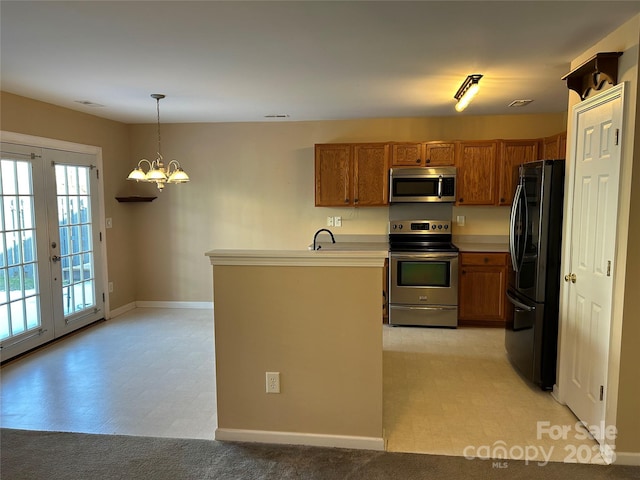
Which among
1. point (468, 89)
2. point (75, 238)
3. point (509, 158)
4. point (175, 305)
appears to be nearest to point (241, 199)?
point (175, 305)

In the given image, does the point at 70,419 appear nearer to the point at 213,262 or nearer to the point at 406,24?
the point at 213,262

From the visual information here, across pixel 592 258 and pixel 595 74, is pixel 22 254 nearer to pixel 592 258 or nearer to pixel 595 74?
pixel 592 258

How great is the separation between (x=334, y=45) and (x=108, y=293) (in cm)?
425

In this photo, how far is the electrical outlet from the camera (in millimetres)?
2561

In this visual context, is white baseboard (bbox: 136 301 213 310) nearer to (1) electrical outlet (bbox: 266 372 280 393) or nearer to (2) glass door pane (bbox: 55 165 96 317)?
(2) glass door pane (bbox: 55 165 96 317)

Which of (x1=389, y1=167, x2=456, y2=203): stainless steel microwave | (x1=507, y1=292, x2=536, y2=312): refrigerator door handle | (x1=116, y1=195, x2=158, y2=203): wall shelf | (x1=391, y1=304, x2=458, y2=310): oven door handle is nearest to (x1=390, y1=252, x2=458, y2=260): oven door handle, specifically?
(x1=391, y1=304, x2=458, y2=310): oven door handle

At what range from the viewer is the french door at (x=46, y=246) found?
3887 millimetres

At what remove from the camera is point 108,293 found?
209 inches

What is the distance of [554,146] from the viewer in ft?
14.8

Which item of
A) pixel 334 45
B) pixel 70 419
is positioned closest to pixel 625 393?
pixel 334 45

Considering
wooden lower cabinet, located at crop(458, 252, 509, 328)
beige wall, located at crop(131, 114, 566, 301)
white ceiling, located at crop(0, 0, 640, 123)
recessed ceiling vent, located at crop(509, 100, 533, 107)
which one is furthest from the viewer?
beige wall, located at crop(131, 114, 566, 301)

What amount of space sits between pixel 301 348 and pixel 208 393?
1.16m

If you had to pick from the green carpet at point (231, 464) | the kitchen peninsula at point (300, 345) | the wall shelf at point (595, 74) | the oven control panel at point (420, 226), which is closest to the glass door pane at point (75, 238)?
the green carpet at point (231, 464)

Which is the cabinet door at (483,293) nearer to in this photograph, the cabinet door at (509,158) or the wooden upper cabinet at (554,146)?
the cabinet door at (509,158)
